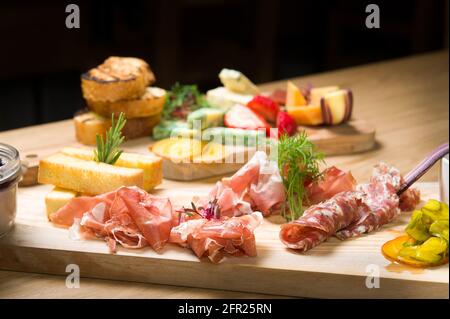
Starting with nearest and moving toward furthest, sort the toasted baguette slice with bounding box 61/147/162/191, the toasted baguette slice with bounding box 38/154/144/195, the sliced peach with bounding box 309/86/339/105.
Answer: the toasted baguette slice with bounding box 38/154/144/195
the toasted baguette slice with bounding box 61/147/162/191
the sliced peach with bounding box 309/86/339/105

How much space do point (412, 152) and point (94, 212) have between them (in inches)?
49.2

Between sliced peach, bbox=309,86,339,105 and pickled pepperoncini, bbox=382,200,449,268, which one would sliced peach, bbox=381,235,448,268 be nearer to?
pickled pepperoncini, bbox=382,200,449,268

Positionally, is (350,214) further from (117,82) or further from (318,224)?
(117,82)

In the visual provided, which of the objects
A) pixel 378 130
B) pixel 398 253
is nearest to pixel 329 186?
pixel 398 253

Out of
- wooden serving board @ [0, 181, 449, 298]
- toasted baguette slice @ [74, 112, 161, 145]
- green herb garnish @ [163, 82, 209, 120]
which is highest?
green herb garnish @ [163, 82, 209, 120]

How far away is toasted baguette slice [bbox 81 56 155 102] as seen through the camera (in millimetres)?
2902

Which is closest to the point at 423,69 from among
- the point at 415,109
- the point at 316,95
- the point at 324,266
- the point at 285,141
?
the point at 415,109

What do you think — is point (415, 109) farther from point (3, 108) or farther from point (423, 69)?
point (3, 108)

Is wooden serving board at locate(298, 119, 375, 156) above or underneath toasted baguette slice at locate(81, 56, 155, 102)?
underneath

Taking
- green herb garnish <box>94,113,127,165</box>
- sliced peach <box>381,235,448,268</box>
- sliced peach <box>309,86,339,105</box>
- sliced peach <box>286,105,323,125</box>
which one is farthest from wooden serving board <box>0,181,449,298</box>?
sliced peach <box>309,86,339,105</box>

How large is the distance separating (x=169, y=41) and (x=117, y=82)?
2119 mm

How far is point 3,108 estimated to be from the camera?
5234 millimetres

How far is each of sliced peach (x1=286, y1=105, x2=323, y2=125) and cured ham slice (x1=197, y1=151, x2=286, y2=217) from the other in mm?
652

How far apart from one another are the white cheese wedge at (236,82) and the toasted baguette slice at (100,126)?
0.97 feet
